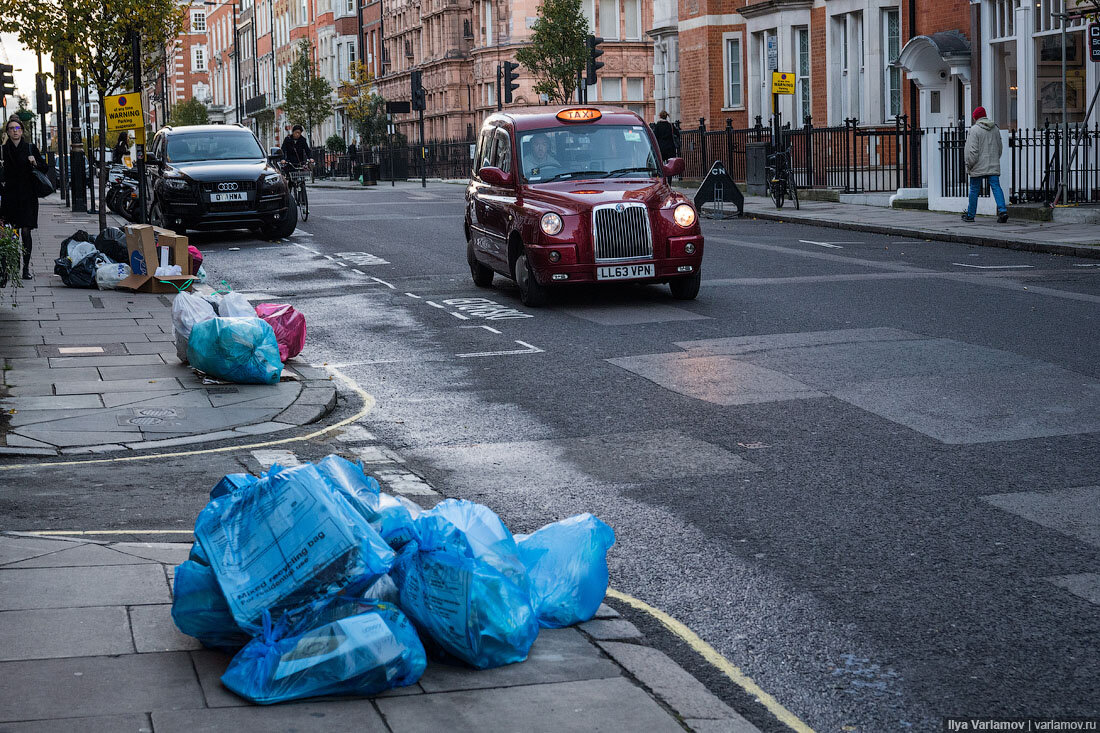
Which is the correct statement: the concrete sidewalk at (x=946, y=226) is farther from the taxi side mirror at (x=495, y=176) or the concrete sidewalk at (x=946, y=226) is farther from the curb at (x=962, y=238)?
the taxi side mirror at (x=495, y=176)

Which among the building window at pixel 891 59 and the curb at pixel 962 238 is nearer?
the curb at pixel 962 238

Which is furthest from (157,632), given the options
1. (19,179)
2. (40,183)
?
(19,179)

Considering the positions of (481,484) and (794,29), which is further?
(794,29)

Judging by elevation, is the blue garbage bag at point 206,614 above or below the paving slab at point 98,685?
above

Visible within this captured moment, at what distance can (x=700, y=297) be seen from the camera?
14305mm

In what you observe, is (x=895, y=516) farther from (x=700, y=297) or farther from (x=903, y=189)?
(x=903, y=189)

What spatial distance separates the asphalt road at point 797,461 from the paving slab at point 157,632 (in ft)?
5.03

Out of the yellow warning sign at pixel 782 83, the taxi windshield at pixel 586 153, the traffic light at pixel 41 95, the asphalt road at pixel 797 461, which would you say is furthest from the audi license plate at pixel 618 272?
the traffic light at pixel 41 95

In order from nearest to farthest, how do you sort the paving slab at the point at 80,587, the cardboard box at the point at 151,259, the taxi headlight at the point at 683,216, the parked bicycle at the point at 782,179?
the paving slab at the point at 80,587 → the taxi headlight at the point at 683,216 → the cardboard box at the point at 151,259 → the parked bicycle at the point at 782,179

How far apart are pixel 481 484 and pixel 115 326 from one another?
6856mm

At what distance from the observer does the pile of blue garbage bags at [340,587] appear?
3.89 m

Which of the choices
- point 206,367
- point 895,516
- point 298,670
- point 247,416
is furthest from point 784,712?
point 206,367

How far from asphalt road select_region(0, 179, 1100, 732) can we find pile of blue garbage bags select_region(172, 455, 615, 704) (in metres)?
0.77

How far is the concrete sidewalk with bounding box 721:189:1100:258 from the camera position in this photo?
19.2m
